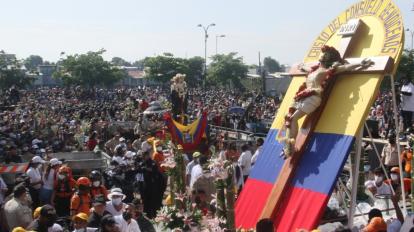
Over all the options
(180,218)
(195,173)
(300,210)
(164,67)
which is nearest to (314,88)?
(300,210)

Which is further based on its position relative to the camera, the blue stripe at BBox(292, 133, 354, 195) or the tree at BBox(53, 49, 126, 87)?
the tree at BBox(53, 49, 126, 87)

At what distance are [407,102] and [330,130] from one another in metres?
7.54

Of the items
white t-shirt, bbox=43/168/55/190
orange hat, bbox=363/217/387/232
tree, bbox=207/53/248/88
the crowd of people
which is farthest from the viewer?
tree, bbox=207/53/248/88

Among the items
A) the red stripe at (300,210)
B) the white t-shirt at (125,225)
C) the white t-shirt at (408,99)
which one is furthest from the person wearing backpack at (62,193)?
the white t-shirt at (408,99)

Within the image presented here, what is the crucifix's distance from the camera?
7.88 metres

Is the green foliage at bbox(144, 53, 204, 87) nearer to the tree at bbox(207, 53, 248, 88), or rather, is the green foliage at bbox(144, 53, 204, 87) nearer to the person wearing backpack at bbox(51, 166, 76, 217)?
the tree at bbox(207, 53, 248, 88)

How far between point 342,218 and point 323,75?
2.57 m

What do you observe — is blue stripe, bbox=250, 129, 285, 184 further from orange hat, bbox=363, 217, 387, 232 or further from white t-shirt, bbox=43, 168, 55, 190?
white t-shirt, bbox=43, 168, 55, 190

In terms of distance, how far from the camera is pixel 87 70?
58.6 metres

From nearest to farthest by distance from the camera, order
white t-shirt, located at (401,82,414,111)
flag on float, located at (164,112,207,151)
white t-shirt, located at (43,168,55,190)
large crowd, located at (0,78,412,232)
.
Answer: large crowd, located at (0,78,412,232) < white t-shirt, located at (43,168,55,190) < white t-shirt, located at (401,82,414,111) < flag on float, located at (164,112,207,151)

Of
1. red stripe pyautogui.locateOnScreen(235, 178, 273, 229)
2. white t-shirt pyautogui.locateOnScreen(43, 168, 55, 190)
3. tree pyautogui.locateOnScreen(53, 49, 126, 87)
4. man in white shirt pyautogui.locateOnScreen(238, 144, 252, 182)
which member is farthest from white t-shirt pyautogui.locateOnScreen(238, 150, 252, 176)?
tree pyautogui.locateOnScreen(53, 49, 126, 87)

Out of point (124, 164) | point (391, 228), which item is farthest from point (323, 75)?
point (124, 164)

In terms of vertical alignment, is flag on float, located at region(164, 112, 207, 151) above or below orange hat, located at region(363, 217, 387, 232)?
below

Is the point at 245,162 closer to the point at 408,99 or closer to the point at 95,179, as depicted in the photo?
the point at 95,179
